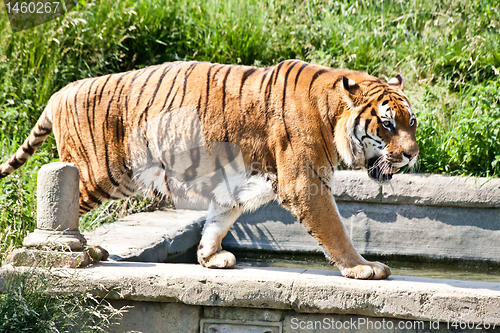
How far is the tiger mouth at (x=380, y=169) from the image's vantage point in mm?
2898

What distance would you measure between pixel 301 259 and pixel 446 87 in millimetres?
2739

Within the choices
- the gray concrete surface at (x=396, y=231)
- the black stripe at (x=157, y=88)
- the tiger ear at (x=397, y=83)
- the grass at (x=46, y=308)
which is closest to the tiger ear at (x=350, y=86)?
the tiger ear at (x=397, y=83)

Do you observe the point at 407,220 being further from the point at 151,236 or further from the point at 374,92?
the point at 151,236

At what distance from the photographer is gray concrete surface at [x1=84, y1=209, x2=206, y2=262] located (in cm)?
361

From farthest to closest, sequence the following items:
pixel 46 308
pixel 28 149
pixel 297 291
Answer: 1. pixel 28 149
2. pixel 297 291
3. pixel 46 308

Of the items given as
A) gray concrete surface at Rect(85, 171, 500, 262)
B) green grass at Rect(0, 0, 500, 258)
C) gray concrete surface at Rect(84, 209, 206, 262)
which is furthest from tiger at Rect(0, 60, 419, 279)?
green grass at Rect(0, 0, 500, 258)

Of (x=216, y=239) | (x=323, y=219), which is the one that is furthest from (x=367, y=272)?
(x=216, y=239)

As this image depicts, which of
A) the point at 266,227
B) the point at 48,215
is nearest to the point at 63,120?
the point at 48,215

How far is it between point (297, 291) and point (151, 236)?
1.70 metres

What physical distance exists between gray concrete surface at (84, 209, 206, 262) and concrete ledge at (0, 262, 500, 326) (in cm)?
58

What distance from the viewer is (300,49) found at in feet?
21.6

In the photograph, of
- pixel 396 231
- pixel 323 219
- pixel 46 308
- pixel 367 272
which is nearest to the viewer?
pixel 46 308

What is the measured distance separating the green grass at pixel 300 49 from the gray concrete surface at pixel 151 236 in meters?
0.49

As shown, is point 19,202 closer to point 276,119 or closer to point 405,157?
point 276,119
